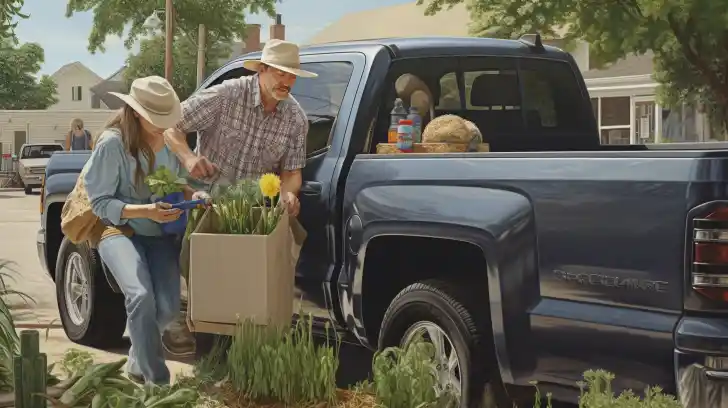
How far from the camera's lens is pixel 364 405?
582 centimetres

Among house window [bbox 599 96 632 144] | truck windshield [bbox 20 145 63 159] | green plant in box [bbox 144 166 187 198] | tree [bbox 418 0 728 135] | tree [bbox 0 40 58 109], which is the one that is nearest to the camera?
green plant in box [bbox 144 166 187 198]

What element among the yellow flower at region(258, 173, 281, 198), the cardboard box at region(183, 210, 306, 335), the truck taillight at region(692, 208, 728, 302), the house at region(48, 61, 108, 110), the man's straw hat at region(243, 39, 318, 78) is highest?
the house at region(48, 61, 108, 110)

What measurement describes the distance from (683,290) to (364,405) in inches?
61.8

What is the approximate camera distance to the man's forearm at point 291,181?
7.02 m

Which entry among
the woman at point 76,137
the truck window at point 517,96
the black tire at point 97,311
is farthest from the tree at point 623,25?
the black tire at point 97,311

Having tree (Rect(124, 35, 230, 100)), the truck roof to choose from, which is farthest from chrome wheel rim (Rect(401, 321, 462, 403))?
tree (Rect(124, 35, 230, 100))

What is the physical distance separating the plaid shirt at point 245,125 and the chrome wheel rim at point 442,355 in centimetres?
138

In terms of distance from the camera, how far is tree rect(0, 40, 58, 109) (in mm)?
95000

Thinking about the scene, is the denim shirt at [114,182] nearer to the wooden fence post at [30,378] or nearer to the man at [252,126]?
the man at [252,126]

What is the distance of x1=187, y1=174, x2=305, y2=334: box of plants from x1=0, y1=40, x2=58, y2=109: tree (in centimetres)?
9160

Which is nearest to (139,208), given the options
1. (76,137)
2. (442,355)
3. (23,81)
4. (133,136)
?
(133,136)

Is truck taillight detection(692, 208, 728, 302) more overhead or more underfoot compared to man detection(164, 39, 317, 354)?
more underfoot

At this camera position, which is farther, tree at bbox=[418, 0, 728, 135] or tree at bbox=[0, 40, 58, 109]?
tree at bbox=[0, 40, 58, 109]

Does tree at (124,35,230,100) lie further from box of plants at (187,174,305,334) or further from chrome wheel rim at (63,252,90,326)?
box of plants at (187,174,305,334)
